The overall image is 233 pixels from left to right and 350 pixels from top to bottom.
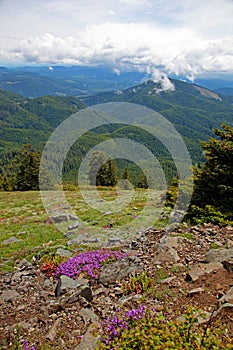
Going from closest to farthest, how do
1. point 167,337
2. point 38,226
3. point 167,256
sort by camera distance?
point 167,337
point 167,256
point 38,226

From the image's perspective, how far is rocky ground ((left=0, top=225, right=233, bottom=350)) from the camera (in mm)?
6973

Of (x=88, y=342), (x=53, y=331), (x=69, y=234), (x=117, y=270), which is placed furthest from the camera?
(x=69, y=234)

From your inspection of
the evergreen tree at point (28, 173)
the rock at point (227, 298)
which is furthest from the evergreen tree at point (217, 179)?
the evergreen tree at point (28, 173)

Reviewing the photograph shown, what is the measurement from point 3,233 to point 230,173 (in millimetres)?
15345

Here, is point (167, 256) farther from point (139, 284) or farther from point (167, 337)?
point (167, 337)

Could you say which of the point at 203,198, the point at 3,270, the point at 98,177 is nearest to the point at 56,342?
the point at 3,270

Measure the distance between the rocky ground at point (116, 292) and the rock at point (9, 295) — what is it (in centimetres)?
3

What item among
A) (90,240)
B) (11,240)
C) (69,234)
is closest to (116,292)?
(90,240)

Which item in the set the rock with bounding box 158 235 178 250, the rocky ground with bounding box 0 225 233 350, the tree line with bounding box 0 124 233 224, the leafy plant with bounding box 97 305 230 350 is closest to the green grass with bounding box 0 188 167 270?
the rocky ground with bounding box 0 225 233 350

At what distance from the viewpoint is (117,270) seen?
9.75 m

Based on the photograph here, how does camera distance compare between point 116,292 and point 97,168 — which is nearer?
point 116,292

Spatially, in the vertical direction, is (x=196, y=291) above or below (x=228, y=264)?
below

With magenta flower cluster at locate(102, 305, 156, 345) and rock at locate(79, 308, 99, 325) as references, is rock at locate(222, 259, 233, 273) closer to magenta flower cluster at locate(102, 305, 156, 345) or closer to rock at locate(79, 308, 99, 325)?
magenta flower cluster at locate(102, 305, 156, 345)

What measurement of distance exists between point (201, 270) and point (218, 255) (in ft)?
3.92
